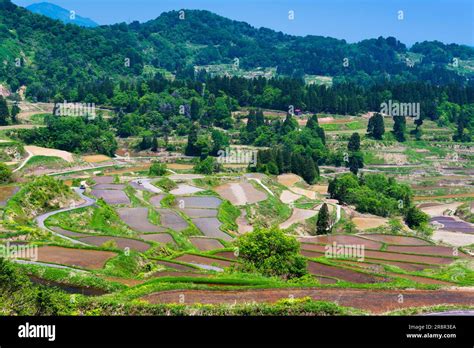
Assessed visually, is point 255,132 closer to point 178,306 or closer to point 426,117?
point 426,117

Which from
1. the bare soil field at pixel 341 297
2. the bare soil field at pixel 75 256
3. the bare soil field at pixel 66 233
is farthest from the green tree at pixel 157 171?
the bare soil field at pixel 341 297

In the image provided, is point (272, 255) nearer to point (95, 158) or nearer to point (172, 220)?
point (172, 220)

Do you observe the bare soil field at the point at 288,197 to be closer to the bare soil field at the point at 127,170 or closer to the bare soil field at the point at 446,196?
the bare soil field at the point at 446,196

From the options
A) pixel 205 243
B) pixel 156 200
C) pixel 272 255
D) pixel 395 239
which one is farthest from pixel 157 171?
pixel 272 255

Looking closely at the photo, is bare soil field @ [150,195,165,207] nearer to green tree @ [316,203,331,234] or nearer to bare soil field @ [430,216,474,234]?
green tree @ [316,203,331,234]

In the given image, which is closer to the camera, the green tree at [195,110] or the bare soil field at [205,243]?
the bare soil field at [205,243]

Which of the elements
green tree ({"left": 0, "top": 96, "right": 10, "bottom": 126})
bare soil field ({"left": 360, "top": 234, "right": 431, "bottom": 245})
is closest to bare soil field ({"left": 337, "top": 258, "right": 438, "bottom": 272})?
bare soil field ({"left": 360, "top": 234, "right": 431, "bottom": 245})
